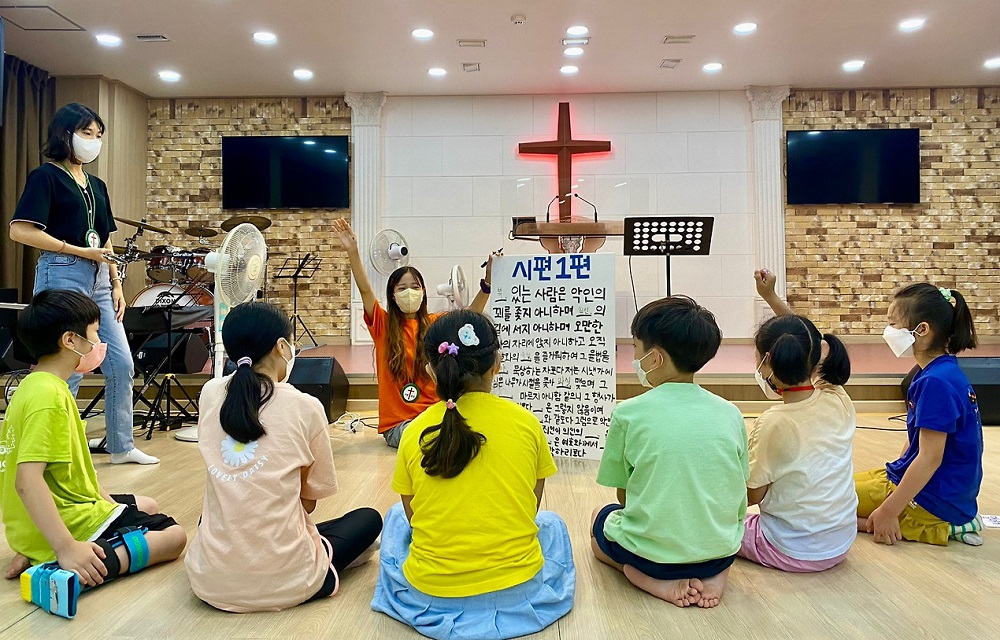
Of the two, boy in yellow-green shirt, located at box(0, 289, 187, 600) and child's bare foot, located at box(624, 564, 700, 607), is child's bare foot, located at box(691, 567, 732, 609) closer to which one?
child's bare foot, located at box(624, 564, 700, 607)

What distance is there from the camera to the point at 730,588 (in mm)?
1700

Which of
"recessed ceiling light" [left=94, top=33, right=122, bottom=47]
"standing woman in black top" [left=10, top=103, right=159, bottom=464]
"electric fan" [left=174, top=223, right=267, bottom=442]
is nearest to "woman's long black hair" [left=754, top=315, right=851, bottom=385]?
"electric fan" [left=174, top=223, right=267, bottom=442]

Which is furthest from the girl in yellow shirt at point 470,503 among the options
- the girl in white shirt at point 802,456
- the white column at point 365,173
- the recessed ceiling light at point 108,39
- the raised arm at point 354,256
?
the white column at point 365,173

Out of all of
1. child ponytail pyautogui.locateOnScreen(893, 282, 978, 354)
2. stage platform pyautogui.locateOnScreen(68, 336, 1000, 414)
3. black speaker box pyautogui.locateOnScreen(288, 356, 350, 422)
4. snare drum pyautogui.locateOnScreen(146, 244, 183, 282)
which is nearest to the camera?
child ponytail pyautogui.locateOnScreen(893, 282, 978, 354)

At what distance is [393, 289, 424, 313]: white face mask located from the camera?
320cm

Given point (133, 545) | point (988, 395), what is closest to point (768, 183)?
point (988, 395)

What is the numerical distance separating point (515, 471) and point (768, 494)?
33.3 inches

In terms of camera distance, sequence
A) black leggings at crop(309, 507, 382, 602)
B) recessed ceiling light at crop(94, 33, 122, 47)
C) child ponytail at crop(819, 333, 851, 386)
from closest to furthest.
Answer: black leggings at crop(309, 507, 382, 602) < child ponytail at crop(819, 333, 851, 386) < recessed ceiling light at crop(94, 33, 122, 47)

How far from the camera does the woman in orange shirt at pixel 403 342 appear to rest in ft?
10.6

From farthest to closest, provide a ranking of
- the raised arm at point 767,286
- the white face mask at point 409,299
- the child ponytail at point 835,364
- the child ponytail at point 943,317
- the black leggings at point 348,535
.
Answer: the white face mask at point 409,299 → the raised arm at point 767,286 → the child ponytail at point 943,317 → the child ponytail at point 835,364 → the black leggings at point 348,535

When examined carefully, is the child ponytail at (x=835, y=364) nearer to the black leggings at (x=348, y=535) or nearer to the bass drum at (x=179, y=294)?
the black leggings at (x=348, y=535)

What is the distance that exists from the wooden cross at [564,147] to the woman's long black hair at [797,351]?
540 cm

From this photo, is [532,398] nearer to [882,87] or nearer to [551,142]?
[551,142]

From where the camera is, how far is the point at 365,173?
23.9 feet
